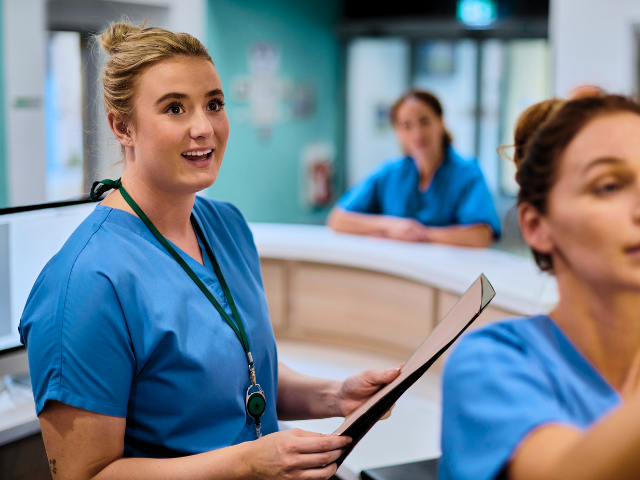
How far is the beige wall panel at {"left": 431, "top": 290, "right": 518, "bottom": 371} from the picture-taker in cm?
247

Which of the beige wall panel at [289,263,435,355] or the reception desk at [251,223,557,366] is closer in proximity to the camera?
the reception desk at [251,223,557,366]

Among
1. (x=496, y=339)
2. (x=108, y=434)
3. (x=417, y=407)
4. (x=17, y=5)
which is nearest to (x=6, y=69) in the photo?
(x=17, y=5)

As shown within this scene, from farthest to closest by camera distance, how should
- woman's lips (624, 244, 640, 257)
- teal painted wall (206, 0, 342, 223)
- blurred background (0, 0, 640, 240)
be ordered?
teal painted wall (206, 0, 342, 223)
blurred background (0, 0, 640, 240)
woman's lips (624, 244, 640, 257)

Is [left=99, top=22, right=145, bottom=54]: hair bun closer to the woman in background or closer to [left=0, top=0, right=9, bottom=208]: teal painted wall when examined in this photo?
the woman in background

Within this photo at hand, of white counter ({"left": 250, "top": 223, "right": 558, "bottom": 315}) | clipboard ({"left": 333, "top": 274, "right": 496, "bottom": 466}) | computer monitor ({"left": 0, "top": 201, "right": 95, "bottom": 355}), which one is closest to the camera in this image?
clipboard ({"left": 333, "top": 274, "right": 496, "bottom": 466})

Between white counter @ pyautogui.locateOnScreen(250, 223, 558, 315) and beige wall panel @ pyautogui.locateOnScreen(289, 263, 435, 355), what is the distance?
0.06 metres

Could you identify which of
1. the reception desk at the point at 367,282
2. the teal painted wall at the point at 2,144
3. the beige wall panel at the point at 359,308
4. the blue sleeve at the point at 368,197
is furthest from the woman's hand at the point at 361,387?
the teal painted wall at the point at 2,144

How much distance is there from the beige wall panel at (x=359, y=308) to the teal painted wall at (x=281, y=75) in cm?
280

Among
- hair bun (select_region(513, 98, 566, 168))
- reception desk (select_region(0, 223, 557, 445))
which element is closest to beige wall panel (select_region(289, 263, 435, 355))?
reception desk (select_region(0, 223, 557, 445))

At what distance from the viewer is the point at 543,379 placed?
705 millimetres

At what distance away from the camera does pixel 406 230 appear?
10.4 ft

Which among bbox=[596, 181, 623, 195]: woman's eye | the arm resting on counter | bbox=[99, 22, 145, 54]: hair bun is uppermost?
bbox=[99, 22, 145, 54]: hair bun

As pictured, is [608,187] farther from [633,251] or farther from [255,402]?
[255,402]

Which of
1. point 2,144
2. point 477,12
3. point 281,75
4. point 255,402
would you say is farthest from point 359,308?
point 477,12
